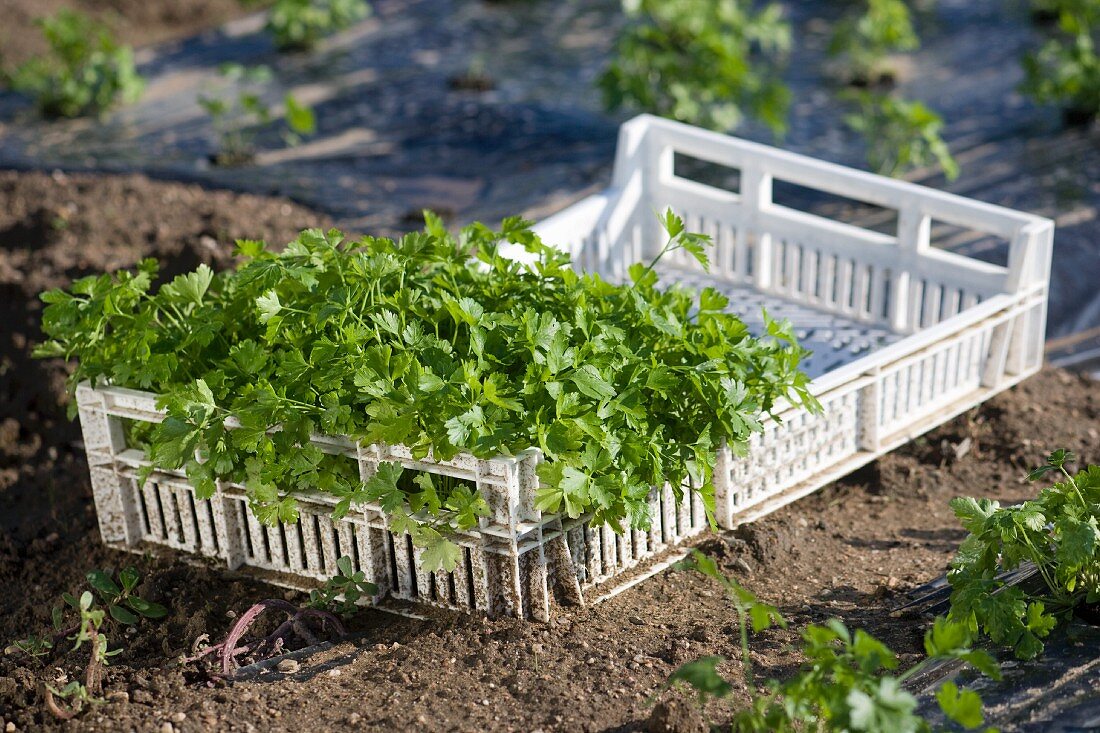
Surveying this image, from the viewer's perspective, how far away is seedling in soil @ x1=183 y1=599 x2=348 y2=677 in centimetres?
471

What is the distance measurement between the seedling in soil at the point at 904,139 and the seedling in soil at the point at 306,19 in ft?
15.8

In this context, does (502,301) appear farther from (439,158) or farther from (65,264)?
(439,158)

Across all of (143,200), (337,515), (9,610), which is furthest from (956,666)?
(143,200)

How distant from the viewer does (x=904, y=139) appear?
338 inches

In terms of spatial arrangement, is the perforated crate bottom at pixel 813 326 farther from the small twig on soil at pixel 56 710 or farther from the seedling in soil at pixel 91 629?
the small twig on soil at pixel 56 710

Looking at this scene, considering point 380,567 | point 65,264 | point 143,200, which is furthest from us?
point 143,200

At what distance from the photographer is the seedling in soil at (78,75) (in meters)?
10.8

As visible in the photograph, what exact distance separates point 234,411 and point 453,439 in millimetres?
861

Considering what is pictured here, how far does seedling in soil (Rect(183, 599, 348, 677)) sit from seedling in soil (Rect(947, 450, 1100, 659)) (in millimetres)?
2106

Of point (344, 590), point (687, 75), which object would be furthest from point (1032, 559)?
point (687, 75)

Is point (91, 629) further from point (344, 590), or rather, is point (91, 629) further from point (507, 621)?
point (507, 621)

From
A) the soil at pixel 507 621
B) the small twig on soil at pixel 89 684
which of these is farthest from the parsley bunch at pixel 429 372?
the small twig on soil at pixel 89 684

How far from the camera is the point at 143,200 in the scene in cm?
898

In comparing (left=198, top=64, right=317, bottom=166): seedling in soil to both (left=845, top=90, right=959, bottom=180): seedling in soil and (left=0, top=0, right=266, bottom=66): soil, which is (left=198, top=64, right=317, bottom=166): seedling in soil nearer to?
(left=0, top=0, right=266, bottom=66): soil
